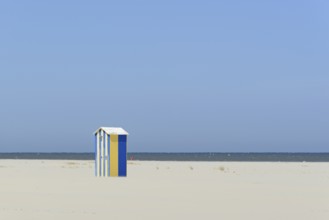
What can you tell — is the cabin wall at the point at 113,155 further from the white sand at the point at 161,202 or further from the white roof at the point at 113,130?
the white sand at the point at 161,202

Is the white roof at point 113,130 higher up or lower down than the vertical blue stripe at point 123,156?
higher up

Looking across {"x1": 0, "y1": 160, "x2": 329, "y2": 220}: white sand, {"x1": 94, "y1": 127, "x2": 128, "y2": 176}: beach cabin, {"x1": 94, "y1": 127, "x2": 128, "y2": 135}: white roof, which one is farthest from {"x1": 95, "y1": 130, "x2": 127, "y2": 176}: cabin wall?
{"x1": 0, "y1": 160, "x2": 329, "y2": 220}: white sand

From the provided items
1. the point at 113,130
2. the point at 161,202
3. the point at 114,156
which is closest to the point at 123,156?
the point at 114,156

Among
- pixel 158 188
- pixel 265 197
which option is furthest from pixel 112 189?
pixel 265 197

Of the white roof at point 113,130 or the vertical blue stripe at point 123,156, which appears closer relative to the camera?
the white roof at point 113,130

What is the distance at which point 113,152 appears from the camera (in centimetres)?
2833

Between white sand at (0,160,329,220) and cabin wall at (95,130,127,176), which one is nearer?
white sand at (0,160,329,220)

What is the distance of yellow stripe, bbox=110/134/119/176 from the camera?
1110 inches

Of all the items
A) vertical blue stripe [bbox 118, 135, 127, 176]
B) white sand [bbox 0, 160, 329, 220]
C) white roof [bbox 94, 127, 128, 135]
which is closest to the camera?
white sand [bbox 0, 160, 329, 220]

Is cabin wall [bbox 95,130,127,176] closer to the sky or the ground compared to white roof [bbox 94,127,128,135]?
closer to the ground

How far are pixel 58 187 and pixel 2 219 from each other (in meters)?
8.30

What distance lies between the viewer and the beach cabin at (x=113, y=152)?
28203 mm

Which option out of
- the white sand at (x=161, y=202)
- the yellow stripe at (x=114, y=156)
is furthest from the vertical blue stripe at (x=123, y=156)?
the white sand at (x=161, y=202)

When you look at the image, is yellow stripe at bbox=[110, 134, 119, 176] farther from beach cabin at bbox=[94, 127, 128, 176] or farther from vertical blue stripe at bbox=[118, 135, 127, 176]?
vertical blue stripe at bbox=[118, 135, 127, 176]
